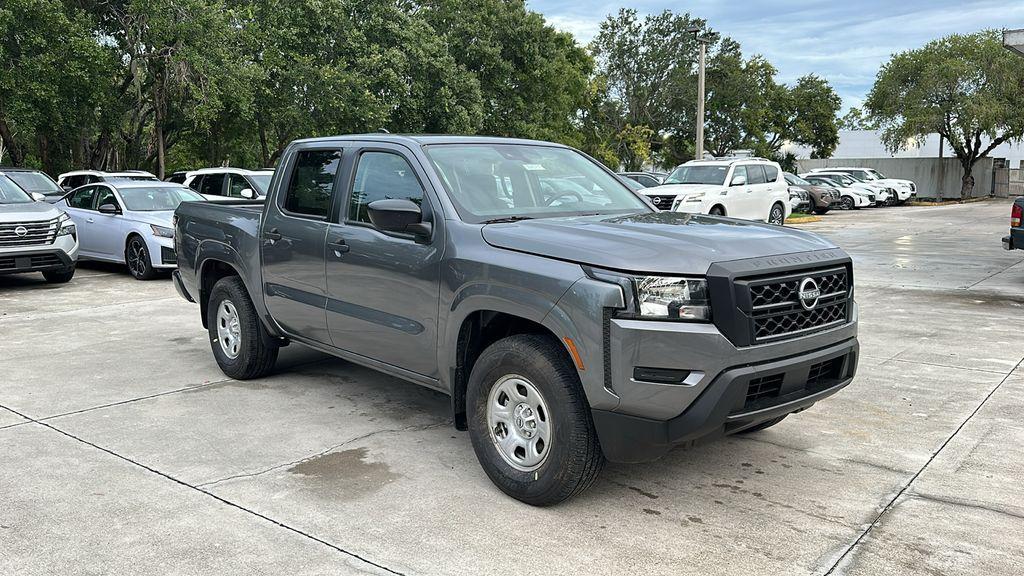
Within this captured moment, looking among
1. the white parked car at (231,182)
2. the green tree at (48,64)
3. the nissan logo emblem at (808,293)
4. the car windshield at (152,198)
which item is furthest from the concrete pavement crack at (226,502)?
the green tree at (48,64)

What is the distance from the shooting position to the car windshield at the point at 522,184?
502cm

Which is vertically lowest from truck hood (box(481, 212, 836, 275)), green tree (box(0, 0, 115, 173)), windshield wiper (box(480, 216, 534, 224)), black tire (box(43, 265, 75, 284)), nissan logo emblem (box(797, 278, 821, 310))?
black tire (box(43, 265, 75, 284))

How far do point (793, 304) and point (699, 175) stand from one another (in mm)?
17125

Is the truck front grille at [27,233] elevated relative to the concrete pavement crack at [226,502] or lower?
elevated

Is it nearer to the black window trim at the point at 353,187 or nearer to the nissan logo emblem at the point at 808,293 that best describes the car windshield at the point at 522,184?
the black window trim at the point at 353,187

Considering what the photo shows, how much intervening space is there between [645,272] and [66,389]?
15.6 feet

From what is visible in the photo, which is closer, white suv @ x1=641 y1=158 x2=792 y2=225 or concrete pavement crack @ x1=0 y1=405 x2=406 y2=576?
concrete pavement crack @ x1=0 y1=405 x2=406 y2=576

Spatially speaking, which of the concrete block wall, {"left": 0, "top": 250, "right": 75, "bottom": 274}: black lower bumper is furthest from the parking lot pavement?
the concrete block wall

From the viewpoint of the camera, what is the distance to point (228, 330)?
6918 mm

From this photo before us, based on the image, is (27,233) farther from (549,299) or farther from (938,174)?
(938,174)

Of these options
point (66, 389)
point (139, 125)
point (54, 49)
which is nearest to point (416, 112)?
point (139, 125)

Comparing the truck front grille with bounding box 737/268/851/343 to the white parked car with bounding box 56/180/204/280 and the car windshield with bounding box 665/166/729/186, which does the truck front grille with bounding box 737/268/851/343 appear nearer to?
the white parked car with bounding box 56/180/204/280

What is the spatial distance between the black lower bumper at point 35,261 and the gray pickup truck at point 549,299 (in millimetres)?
7398

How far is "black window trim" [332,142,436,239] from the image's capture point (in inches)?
196
